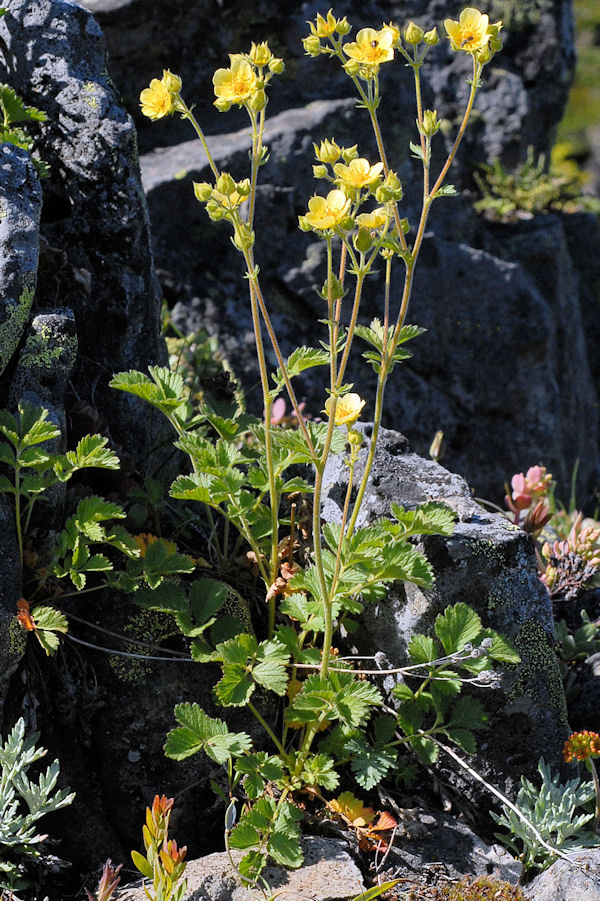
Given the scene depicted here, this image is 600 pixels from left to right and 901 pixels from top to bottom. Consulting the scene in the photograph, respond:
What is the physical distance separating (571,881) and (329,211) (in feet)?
6.55

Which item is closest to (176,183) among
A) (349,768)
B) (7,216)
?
(7,216)

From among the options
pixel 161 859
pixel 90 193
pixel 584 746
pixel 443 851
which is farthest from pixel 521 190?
pixel 161 859

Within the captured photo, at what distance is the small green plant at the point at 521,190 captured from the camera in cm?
658

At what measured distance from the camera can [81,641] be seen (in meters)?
2.67

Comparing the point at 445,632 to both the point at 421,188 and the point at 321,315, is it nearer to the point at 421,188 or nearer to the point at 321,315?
the point at 321,315

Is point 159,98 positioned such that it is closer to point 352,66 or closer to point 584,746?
point 352,66

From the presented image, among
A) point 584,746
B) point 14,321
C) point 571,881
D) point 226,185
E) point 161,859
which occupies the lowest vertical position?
point 571,881

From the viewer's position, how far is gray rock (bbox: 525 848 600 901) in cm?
240

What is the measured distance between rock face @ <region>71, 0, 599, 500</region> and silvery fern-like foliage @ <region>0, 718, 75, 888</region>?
3.04 meters

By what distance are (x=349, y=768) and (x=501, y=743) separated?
534 millimetres

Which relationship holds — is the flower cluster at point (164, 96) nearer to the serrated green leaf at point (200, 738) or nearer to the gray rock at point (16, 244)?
the gray rock at point (16, 244)

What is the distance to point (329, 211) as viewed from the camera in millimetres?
2137

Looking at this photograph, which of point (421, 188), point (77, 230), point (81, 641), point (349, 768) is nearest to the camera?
point (81, 641)

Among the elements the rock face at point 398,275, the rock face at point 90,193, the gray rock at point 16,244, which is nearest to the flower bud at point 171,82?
the gray rock at point 16,244
